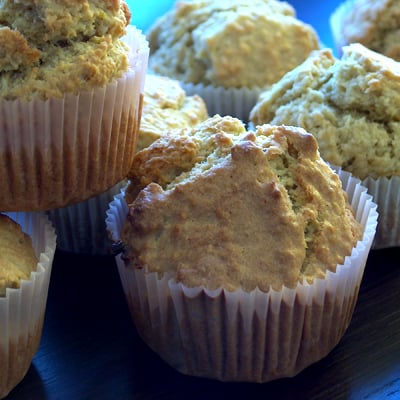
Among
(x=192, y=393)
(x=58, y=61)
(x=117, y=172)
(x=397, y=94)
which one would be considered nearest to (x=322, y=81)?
(x=397, y=94)

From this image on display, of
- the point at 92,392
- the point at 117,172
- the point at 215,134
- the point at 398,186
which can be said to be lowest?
the point at 92,392

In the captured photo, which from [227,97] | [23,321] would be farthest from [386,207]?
[23,321]

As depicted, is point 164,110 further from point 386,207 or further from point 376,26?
point 376,26

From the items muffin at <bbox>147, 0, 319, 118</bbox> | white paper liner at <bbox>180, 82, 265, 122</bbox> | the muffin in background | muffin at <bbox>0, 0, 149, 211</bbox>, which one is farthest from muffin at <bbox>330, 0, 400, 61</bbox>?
muffin at <bbox>0, 0, 149, 211</bbox>

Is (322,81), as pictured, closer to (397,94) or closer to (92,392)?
(397,94)

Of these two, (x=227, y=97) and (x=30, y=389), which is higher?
(x=227, y=97)

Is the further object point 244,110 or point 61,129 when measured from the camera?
point 244,110
